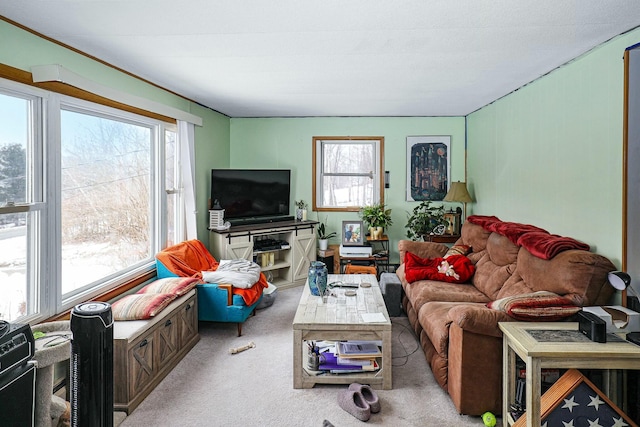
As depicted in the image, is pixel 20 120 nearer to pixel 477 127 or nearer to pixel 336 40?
pixel 336 40

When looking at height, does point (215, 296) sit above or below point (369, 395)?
above

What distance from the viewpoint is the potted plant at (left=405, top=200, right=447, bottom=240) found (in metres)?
5.55

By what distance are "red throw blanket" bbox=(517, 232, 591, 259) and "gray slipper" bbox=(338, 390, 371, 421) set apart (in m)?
1.59

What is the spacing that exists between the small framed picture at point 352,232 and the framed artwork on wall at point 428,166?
3.03 ft

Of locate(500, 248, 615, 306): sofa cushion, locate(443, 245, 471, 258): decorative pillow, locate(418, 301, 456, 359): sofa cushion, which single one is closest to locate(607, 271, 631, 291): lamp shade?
locate(500, 248, 615, 306): sofa cushion

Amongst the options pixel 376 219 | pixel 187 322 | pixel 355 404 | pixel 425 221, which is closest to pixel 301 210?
pixel 376 219

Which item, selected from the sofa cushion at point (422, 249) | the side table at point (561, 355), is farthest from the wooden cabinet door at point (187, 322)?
the side table at point (561, 355)

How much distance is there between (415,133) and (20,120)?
4666 mm

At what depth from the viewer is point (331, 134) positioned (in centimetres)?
600

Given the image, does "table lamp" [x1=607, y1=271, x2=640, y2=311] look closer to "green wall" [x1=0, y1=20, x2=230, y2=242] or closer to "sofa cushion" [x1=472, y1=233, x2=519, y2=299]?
"sofa cushion" [x1=472, y1=233, x2=519, y2=299]

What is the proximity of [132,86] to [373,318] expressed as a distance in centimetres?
281

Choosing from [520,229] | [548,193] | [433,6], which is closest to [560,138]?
[548,193]

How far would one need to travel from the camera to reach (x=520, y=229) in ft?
11.7

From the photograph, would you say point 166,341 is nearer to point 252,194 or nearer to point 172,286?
point 172,286
